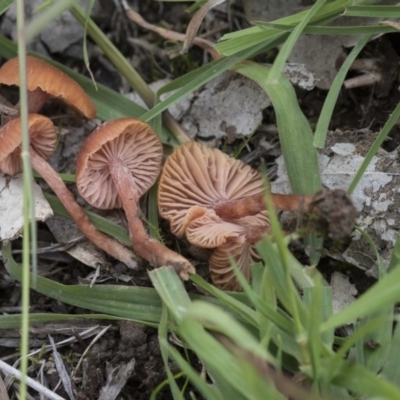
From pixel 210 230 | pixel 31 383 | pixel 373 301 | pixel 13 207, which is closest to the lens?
pixel 373 301

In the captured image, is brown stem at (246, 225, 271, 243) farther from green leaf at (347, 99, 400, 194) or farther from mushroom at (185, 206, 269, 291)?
green leaf at (347, 99, 400, 194)

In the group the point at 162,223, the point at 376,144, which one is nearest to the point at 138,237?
the point at 162,223

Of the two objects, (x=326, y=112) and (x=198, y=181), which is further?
(x=198, y=181)

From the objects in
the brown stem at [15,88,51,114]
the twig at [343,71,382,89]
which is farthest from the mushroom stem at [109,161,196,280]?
the twig at [343,71,382,89]

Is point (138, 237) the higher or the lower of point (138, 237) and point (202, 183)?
the lower

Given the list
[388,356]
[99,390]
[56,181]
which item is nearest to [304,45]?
[56,181]

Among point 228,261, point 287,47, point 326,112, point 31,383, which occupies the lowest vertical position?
point 31,383

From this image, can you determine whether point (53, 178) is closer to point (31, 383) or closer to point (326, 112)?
point (31, 383)

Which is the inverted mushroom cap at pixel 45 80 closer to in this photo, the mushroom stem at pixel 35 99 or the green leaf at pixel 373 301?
the mushroom stem at pixel 35 99
